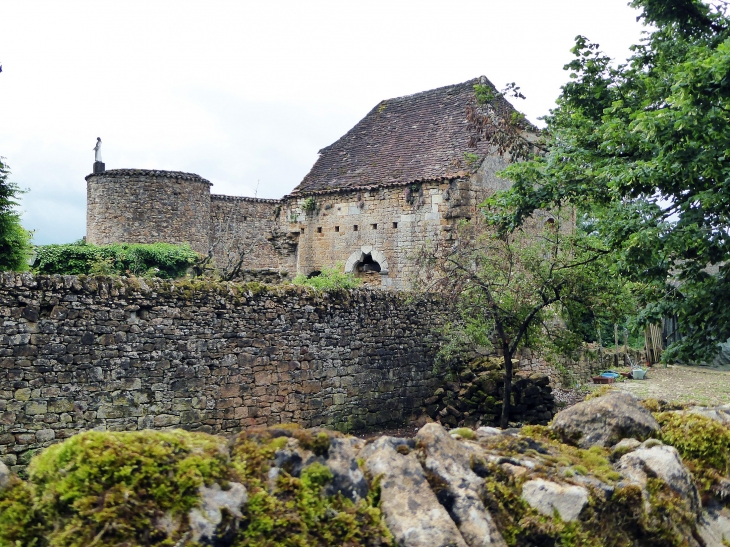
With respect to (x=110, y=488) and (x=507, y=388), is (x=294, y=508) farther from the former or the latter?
(x=507, y=388)

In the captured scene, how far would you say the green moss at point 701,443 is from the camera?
461cm

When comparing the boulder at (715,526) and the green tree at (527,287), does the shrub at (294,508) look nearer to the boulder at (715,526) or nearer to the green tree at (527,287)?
the boulder at (715,526)

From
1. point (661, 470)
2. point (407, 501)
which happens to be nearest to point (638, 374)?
point (661, 470)

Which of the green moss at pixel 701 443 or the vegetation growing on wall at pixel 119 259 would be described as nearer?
the green moss at pixel 701 443

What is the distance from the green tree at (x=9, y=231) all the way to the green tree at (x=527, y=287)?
868cm

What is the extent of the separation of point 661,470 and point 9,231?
47.4 ft

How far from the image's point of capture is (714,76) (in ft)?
29.2

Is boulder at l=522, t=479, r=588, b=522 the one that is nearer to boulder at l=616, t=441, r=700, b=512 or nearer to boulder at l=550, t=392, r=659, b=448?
boulder at l=616, t=441, r=700, b=512

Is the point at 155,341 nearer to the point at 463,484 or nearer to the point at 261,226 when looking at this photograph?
the point at 463,484

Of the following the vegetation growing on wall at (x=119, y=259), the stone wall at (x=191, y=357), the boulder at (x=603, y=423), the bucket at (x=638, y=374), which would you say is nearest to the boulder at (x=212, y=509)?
the boulder at (x=603, y=423)

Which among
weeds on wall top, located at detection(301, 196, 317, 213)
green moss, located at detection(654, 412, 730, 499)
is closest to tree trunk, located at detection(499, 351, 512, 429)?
green moss, located at detection(654, 412, 730, 499)

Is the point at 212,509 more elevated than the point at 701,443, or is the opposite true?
the point at 212,509

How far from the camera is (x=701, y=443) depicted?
15.4ft

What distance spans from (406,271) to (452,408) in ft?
17.2
